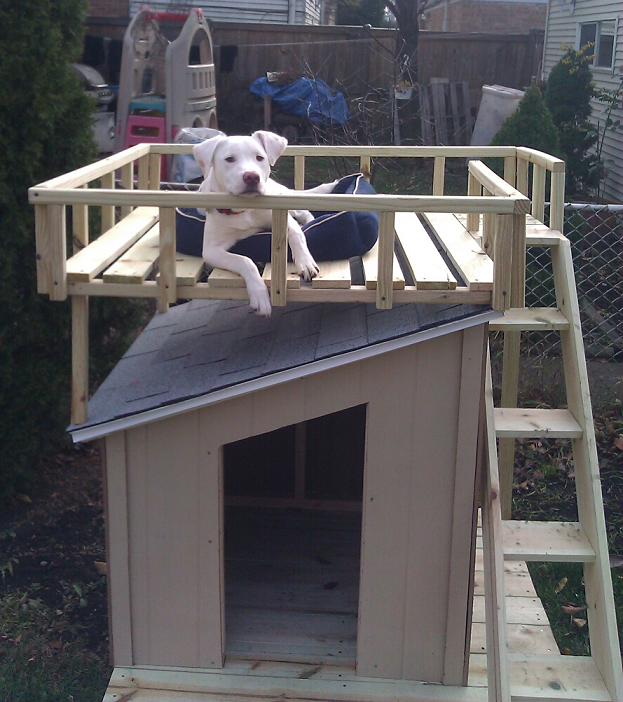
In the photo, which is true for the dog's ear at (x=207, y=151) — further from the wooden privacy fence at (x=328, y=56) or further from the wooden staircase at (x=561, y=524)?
the wooden privacy fence at (x=328, y=56)

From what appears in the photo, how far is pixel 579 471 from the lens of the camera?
314 centimetres

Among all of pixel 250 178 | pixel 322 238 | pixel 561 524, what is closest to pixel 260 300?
pixel 250 178

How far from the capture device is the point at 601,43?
40.8 feet

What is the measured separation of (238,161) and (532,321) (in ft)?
4.37

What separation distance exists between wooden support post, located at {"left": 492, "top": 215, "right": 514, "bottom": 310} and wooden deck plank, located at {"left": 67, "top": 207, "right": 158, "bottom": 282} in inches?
55.1

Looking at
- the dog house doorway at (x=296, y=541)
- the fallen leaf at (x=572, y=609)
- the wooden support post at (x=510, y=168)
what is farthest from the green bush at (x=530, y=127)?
the fallen leaf at (x=572, y=609)

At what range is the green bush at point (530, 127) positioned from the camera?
7.59m

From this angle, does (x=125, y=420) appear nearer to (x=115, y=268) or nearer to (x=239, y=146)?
(x=115, y=268)

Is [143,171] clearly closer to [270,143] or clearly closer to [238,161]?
[270,143]

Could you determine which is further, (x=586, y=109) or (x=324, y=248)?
(x=586, y=109)

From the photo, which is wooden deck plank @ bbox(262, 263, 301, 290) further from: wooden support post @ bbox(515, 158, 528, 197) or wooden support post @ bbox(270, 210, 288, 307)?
wooden support post @ bbox(515, 158, 528, 197)

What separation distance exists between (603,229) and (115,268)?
19.7 ft

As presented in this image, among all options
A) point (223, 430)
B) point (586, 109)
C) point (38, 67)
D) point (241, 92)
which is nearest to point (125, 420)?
point (223, 430)

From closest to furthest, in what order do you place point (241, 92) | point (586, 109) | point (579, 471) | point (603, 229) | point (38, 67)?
point (579, 471) < point (38, 67) < point (603, 229) < point (586, 109) < point (241, 92)
